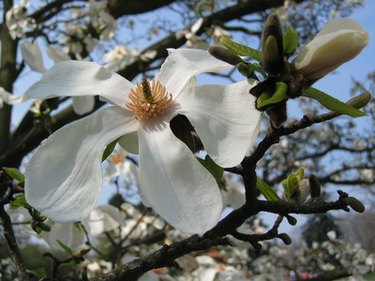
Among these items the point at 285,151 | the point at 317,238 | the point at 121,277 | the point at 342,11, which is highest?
the point at 121,277

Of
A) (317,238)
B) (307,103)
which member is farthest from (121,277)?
(317,238)

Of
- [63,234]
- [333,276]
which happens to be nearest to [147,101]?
[63,234]

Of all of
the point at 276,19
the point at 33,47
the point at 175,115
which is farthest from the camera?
the point at 33,47

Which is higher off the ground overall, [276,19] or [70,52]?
[276,19]

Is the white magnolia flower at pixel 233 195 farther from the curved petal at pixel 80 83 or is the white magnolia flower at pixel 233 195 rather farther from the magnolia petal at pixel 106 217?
the curved petal at pixel 80 83

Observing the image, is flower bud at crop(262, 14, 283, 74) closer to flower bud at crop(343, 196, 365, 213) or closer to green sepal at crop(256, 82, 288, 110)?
green sepal at crop(256, 82, 288, 110)

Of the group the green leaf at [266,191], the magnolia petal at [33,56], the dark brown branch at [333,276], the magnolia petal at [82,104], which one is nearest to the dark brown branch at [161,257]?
the green leaf at [266,191]

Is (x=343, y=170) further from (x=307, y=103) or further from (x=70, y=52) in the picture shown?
(x=70, y=52)
